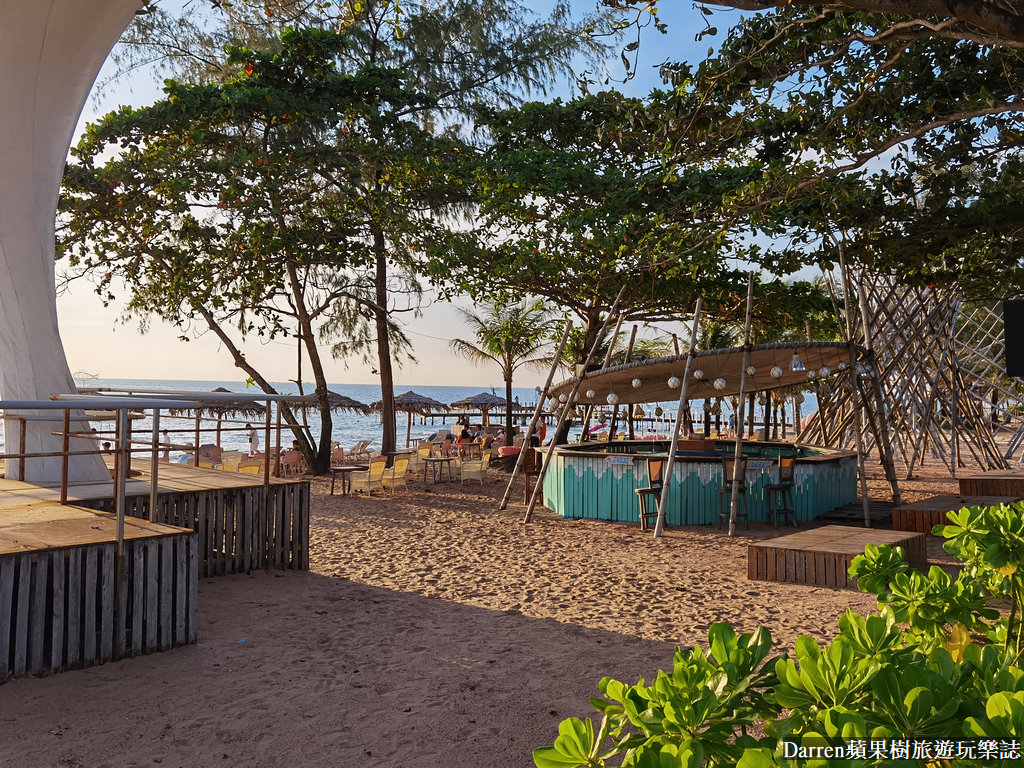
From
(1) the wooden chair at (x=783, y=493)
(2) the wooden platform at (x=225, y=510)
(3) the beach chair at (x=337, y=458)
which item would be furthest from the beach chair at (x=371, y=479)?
(1) the wooden chair at (x=783, y=493)

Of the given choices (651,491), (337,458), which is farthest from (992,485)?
(337,458)

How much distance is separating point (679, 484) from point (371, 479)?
6134 millimetres

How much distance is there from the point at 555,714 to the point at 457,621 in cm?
231

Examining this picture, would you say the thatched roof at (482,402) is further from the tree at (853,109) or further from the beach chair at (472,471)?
the tree at (853,109)

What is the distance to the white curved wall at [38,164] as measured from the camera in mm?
8297

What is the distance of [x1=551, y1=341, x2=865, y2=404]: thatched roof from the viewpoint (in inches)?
495

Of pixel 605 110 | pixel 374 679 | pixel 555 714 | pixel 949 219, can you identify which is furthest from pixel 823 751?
pixel 605 110

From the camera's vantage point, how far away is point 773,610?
23.9ft

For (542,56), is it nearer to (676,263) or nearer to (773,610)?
(676,263)

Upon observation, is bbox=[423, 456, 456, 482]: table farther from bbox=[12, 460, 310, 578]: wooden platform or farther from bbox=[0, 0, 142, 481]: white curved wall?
bbox=[0, 0, 142, 481]: white curved wall

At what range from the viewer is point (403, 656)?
19.6 feet

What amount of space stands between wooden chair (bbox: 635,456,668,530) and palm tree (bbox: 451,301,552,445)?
440 inches

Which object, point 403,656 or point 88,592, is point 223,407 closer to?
point 88,592

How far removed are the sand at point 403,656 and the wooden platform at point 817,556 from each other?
276 mm
